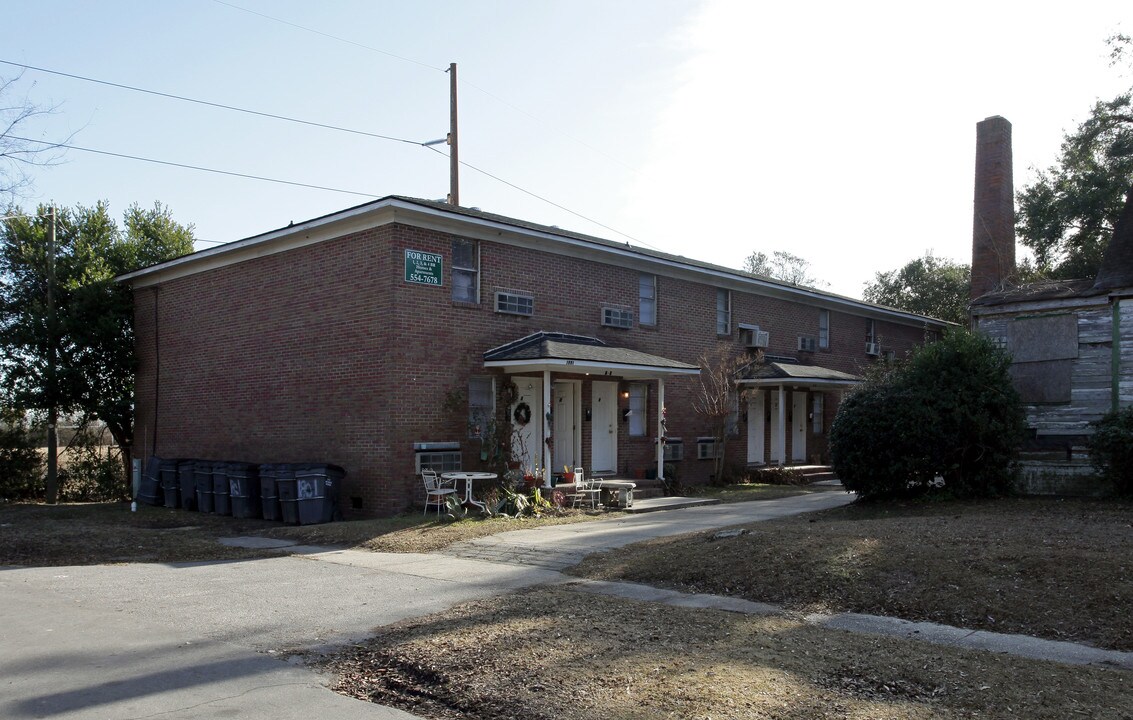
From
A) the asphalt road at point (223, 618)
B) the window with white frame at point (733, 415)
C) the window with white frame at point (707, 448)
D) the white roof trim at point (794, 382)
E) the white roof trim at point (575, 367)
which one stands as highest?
the white roof trim at point (575, 367)

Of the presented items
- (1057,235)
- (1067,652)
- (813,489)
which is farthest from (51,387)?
(1057,235)

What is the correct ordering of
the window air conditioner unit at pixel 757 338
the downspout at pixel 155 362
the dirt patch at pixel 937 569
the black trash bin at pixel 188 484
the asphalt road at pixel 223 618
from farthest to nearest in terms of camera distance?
1. the window air conditioner unit at pixel 757 338
2. the downspout at pixel 155 362
3. the black trash bin at pixel 188 484
4. the dirt patch at pixel 937 569
5. the asphalt road at pixel 223 618

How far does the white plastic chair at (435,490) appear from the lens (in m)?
15.5

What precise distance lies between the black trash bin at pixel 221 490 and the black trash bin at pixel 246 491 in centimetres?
43

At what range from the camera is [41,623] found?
26.3ft

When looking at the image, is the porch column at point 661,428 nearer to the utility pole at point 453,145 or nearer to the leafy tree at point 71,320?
the utility pole at point 453,145

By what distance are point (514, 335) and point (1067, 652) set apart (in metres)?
13.3

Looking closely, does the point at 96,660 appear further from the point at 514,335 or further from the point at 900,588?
the point at 514,335

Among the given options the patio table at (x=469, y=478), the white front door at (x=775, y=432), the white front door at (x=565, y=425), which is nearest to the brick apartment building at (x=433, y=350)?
the white front door at (x=565, y=425)

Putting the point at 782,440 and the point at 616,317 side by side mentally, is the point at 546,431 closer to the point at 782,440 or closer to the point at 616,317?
the point at 616,317

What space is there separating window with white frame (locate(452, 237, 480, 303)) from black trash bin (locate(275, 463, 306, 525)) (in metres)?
4.55

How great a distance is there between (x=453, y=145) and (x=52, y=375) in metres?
12.7

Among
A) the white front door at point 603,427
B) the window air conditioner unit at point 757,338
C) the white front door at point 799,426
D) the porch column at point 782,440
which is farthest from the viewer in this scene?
the white front door at point 799,426

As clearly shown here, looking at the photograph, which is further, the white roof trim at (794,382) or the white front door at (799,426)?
the white front door at (799,426)
